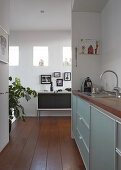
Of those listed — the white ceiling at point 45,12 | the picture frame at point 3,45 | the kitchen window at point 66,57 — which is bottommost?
the picture frame at point 3,45

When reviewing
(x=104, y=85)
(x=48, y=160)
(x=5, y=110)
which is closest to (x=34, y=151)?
(x=48, y=160)

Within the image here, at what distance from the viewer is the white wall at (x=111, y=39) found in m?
2.46

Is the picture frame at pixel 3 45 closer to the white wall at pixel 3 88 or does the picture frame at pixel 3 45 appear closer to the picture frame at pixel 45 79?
the white wall at pixel 3 88

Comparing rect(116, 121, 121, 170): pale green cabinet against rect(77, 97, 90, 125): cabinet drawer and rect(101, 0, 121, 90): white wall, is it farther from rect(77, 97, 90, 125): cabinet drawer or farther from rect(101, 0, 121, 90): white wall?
rect(101, 0, 121, 90): white wall

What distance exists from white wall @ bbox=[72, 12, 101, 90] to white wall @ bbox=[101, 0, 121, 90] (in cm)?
15

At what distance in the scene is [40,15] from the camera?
4.20 metres

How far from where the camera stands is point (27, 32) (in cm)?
540

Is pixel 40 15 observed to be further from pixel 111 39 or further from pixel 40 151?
pixel 40 151

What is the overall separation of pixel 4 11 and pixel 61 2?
139 cm

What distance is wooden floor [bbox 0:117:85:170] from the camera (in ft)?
6.99

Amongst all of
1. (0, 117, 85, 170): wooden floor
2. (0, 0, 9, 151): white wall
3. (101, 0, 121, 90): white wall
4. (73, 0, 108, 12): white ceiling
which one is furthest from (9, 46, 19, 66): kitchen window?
(101, 0, 121, 90): white wall

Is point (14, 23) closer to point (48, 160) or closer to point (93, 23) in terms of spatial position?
point (93, 23)

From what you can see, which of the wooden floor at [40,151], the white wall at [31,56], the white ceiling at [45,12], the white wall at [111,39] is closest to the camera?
the wooden floor at [40,151]

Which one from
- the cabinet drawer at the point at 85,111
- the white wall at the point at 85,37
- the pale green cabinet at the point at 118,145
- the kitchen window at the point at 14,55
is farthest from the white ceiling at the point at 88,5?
the kitchen window at the point at 14,55
